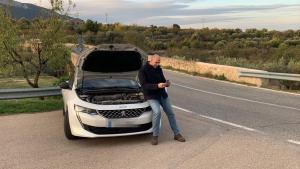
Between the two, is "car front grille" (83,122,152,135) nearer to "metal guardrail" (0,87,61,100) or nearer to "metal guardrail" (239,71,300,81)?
"metal guardrail" (0,87,61,100)

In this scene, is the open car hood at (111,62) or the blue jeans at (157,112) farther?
the open car hood at (111,62)

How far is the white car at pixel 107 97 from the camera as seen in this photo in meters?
8.39

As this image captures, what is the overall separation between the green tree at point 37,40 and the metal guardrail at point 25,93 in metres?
2.32

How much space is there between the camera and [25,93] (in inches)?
506

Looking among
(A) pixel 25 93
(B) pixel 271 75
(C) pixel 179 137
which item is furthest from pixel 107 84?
(B) pixel 271 75

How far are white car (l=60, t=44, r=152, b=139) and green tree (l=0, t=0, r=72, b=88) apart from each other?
17.5 ft

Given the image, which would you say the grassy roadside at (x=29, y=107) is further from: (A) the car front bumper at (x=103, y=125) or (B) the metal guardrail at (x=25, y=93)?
(A) the car front bumper at (x=103, y=125)

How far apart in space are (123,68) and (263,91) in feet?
30.3

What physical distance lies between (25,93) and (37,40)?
3.17 metres

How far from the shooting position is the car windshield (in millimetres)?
9540

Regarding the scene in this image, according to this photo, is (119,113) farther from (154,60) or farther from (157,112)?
(154,60)

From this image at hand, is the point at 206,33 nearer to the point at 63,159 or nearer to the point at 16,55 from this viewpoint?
the point at 16,55

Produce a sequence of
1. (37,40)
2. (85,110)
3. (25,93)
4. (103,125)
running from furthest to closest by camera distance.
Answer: (37,40) < (25,93) < (85,110) < (103,125)

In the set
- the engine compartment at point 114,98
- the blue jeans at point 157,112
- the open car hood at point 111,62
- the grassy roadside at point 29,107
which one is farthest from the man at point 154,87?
the grassy roadside at point 29,107
